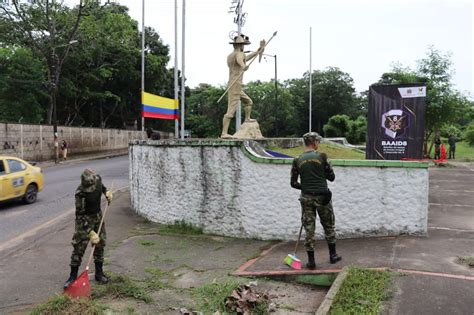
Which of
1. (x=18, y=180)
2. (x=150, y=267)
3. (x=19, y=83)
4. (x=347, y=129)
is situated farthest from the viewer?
(x=347, y=129)

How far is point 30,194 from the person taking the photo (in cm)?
1197

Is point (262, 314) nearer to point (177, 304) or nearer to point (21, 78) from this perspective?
point (177, 304)

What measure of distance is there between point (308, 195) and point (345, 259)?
3.67 feet

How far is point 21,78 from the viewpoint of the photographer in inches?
1063

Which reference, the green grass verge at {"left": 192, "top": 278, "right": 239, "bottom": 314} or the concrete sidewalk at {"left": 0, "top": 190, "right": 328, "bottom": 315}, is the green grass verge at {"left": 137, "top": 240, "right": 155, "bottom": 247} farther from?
the green grass verge at {"left": 192, "top": 278, "right": 239, "bottom": 314}

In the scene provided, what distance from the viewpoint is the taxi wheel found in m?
11.8

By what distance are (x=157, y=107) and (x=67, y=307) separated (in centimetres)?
1531

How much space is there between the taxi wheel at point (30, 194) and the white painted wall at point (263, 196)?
4.63 metres

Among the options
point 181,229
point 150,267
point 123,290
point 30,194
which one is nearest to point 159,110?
point 30,194

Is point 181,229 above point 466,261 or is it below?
below

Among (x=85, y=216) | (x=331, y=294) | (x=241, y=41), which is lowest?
(x=331, y=294)

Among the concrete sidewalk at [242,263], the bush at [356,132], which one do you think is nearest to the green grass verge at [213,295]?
the concrete sidewalk at [242,263]

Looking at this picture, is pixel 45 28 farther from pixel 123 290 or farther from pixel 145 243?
pixel 123 290

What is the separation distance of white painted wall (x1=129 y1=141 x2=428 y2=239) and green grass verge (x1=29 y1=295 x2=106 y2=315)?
3672 mm
